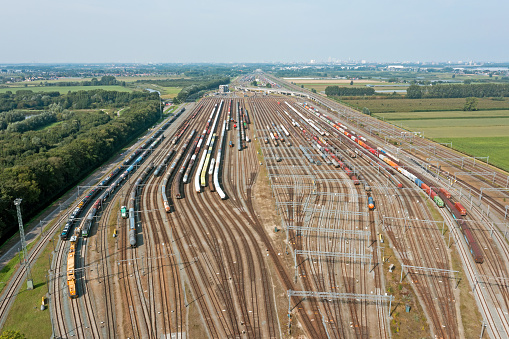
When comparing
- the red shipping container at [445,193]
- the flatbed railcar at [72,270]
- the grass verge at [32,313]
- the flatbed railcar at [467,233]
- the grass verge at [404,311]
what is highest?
the red shipping container at [445,193]

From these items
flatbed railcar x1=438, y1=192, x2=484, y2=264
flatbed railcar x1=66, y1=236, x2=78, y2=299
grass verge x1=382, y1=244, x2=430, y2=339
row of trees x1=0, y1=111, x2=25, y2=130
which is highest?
row of trees x1=0, y1=111, x2=25, y2=130

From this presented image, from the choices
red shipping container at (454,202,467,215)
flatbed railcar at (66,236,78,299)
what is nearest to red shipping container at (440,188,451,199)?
red shipping container at (454,202,467,215)

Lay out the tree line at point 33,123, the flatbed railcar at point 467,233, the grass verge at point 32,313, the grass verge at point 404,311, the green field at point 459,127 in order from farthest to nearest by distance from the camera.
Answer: the tree line at point 33,123 < the green field at point 459,127 < the flatbed railcar at point 467,233 < the grass verge at point 32,313 < the grass verge at point 404,311

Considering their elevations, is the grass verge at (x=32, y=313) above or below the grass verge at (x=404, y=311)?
below

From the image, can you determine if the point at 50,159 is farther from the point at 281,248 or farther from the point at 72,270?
the point at 281,248

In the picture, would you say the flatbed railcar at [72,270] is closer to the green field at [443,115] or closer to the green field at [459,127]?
the green field at [459,127]

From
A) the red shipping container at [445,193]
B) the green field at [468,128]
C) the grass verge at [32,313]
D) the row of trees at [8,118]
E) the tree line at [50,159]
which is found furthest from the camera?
the row of trees at [8,118]

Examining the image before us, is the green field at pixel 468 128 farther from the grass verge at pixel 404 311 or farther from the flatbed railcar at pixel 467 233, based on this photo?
the grass verge at pixel 404 311

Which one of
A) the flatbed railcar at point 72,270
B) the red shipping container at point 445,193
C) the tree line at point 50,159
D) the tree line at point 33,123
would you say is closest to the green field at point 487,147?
the red shipping container at point 445,193

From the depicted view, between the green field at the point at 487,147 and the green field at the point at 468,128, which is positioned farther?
the green field at the point at 468,128

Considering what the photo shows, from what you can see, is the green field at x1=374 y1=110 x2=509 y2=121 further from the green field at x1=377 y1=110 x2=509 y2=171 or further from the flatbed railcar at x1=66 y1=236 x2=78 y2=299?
the flatbed railcar at x1=66 y1=236 x2=78 y2=299
